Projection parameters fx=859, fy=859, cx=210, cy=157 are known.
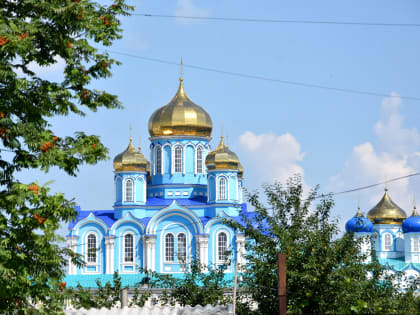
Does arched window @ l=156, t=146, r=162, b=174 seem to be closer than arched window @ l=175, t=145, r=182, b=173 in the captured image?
No

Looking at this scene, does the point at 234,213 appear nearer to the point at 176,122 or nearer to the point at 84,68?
the point at 176,122

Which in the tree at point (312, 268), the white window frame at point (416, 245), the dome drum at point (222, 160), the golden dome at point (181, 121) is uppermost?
the golden dome at point (181, 121)

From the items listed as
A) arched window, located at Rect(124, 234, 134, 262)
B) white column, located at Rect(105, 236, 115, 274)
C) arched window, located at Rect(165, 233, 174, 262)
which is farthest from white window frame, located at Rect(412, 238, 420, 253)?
white column, located at Rect(105, 236, 115, 274)

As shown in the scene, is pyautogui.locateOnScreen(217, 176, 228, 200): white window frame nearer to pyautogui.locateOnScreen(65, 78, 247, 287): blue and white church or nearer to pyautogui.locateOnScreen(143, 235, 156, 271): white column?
pyautogui.locateOnScreen(65, 78, 247, 287): blue and white church

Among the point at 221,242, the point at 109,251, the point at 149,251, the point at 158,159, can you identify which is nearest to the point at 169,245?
the point at 149,251

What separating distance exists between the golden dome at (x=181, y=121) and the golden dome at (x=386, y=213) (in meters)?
15.6

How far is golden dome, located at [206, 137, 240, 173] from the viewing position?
144ft

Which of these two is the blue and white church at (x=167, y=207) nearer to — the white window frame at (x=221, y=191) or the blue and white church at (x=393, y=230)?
the white window frame at (x=221, y=191)

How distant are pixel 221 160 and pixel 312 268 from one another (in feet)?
102

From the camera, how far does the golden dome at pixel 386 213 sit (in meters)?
56.3

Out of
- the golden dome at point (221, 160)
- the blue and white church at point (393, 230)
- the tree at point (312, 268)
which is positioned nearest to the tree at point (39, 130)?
the tree at point (312, 268)

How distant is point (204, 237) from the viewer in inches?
1679

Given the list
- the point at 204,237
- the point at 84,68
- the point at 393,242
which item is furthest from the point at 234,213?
the point at 84,68

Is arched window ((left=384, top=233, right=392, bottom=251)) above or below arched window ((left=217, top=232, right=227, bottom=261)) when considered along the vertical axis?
above
